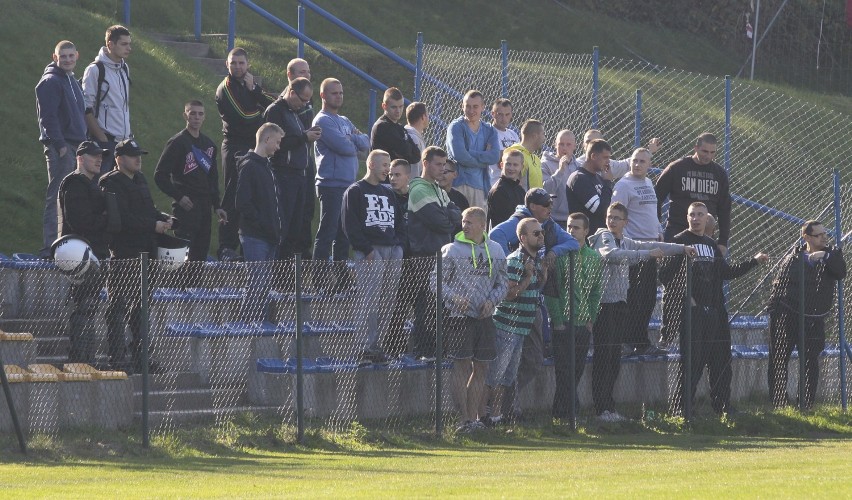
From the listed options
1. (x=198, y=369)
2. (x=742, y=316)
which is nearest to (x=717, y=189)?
(x=742, y=316)

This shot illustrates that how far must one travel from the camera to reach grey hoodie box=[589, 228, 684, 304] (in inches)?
573

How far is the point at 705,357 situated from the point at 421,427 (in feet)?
10.5

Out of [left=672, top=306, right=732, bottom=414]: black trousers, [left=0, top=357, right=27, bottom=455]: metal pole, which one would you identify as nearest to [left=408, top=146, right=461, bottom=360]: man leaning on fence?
[left=672, top=306, right=732, bottom=414]: black trousers

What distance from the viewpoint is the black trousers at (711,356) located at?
1509 cm

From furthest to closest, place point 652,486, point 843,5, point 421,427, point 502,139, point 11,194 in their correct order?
point 843,5
point 11,194
point 502,139
point 421,427
point 652,486

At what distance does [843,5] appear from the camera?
124 ft

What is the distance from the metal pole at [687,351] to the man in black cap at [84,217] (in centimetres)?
545

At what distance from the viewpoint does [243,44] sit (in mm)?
24266

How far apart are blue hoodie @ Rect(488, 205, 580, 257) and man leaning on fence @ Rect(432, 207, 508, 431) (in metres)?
0.56

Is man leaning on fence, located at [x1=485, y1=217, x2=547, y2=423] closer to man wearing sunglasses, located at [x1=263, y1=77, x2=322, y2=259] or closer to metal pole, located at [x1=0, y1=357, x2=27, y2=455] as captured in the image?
man wearing sunglasses, located at [x1=263, y1=77, x2=322, y2=259]

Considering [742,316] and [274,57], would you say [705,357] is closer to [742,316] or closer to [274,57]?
[742,316]

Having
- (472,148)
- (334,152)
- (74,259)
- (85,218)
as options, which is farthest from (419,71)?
(74,259)

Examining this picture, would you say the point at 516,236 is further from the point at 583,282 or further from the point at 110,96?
the point at 110,96

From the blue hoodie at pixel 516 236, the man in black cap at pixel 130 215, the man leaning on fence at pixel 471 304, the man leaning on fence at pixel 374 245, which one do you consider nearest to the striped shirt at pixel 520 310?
the man leaning on fence at pixel 471 304
